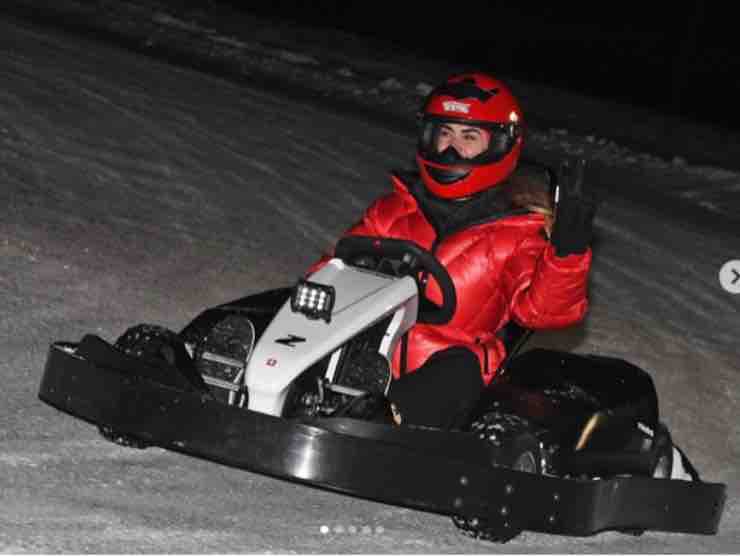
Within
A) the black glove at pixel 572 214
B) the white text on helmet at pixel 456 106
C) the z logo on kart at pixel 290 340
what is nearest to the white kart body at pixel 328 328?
the z logo on kart at pixel 290 340

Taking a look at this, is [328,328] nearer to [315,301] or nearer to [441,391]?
[315,301]

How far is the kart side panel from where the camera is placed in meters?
4.57

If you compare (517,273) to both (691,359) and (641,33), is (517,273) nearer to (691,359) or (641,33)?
(691,359)

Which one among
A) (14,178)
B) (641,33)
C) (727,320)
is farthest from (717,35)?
(14,178)

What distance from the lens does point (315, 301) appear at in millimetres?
5035

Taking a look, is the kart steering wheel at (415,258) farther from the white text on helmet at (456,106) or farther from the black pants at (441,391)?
the white text on helmet at (456,106)

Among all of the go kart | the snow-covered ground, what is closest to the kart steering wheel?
the go kart

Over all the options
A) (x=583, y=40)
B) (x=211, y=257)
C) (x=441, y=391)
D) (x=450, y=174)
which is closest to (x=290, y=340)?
(x=441, y=391)

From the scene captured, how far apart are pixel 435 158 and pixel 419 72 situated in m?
12.7

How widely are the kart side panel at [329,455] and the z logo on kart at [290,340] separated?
38 centimetres

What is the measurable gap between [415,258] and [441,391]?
0.46m

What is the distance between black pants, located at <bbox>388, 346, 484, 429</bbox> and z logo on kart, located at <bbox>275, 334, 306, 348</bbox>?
0.42 meters

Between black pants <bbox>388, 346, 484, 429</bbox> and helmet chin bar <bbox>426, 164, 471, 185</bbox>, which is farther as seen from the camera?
helmet chin bar <bbox>426, 164, 471, 185</bbox>

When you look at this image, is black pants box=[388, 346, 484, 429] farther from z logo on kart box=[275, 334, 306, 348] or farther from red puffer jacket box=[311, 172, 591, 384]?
z logo on kart box=[275, 334, 306, 348]
